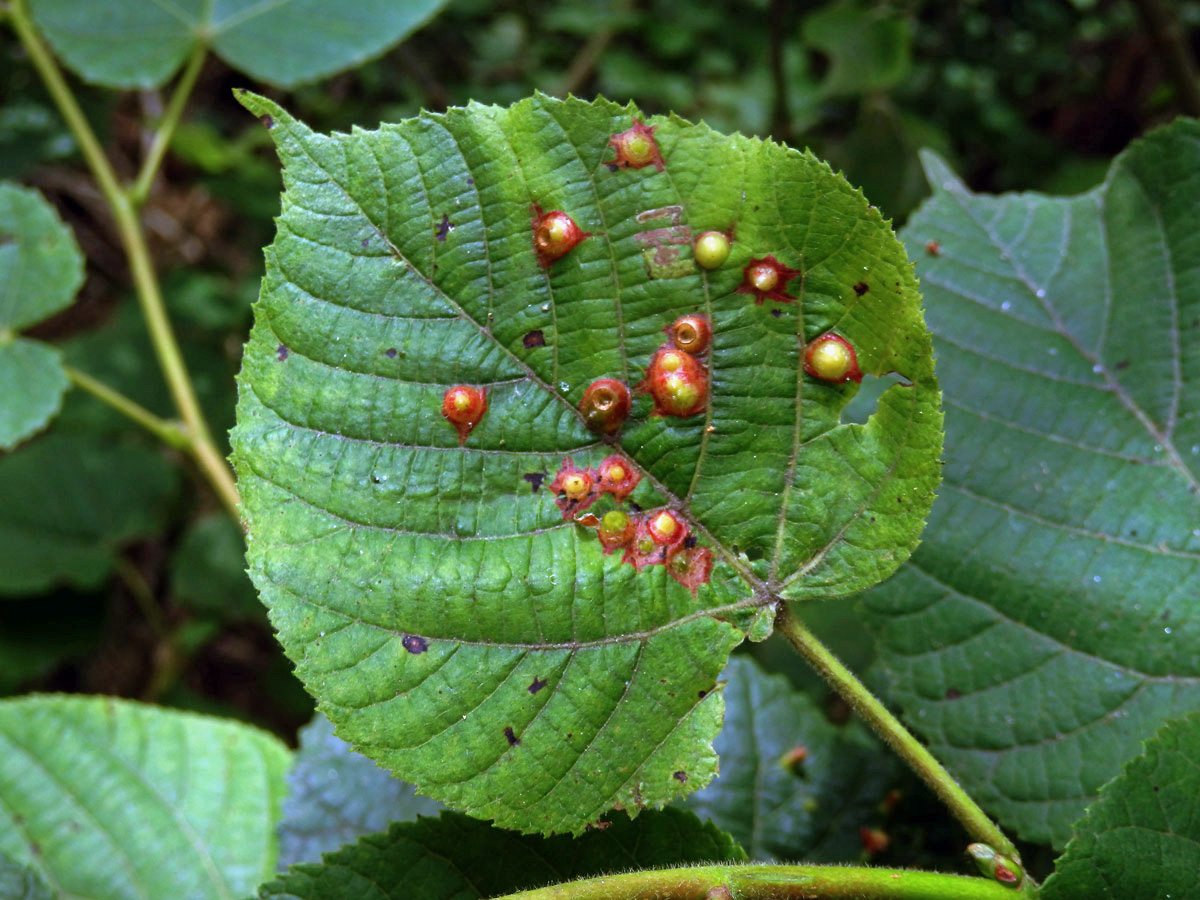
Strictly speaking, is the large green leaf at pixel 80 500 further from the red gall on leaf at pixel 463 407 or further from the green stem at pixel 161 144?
the red gall on leaf at pixel 463 407

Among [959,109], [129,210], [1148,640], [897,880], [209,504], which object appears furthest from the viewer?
[209,504]

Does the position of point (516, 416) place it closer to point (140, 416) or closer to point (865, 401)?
point (865, 401)

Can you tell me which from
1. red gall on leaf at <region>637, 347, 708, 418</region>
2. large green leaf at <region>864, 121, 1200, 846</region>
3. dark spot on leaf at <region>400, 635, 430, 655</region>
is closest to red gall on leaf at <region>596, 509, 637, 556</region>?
red gall on leaf at <region>637, 347, 708, 418</region>

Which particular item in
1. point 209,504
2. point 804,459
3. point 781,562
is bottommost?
point 209,504

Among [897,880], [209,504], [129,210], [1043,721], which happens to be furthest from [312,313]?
[209,504]

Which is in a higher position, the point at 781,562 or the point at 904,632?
the point at 781,562

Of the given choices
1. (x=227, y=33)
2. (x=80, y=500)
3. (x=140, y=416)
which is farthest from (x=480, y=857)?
(x=80, y=500)

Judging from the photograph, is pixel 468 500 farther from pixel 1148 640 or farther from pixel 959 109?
pixel 959 109
